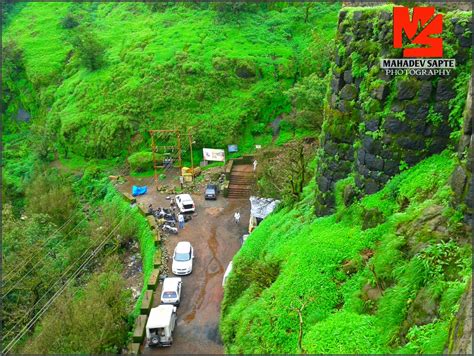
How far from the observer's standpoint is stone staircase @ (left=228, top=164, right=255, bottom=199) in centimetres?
3503

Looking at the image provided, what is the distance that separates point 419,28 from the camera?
13.5 m

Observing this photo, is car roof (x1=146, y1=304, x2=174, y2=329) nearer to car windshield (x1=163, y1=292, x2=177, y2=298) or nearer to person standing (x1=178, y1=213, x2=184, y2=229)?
car windshield (x1=163, y1=292, x2=177, y2=298)

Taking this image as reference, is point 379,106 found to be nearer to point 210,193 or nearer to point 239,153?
point 210,193

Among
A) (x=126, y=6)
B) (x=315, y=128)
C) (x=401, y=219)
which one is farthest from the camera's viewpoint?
(x=126, y=6)

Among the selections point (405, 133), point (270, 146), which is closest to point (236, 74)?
point (270, 146)

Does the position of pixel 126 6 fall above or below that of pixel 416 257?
above

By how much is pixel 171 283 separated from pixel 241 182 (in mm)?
14860

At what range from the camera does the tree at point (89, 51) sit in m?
49.5

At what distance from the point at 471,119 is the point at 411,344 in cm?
528

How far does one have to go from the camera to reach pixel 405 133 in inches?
555

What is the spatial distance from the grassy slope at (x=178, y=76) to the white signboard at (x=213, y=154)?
171 centimetres

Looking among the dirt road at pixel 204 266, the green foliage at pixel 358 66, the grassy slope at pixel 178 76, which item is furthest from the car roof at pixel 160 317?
the grassy slope at pixel 178 76

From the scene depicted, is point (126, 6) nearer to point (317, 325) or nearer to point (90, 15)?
point (90, 15)

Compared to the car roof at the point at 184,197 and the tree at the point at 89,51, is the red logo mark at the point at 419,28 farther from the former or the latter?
the tree at the point at 89,51
